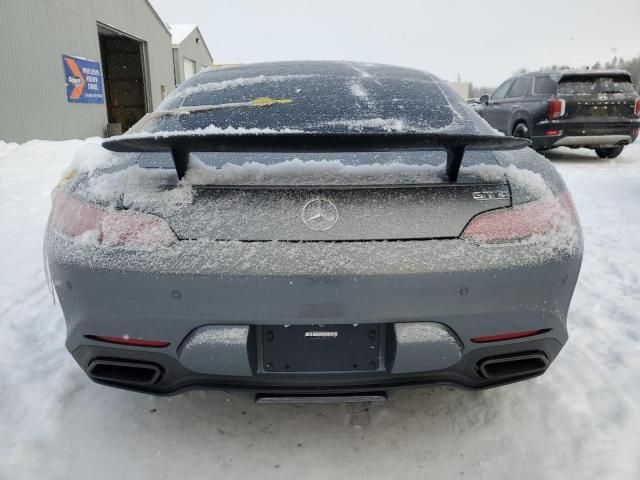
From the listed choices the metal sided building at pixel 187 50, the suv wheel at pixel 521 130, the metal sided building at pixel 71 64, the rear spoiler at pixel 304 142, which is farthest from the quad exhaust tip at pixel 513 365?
the metal sided building at pixel 187 50

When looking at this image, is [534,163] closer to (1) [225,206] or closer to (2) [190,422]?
(1) [225,206]

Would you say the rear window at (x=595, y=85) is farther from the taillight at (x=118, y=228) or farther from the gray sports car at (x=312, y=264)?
the taillight at (x=118, y=228)

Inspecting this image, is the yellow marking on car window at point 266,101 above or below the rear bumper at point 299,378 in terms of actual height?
above

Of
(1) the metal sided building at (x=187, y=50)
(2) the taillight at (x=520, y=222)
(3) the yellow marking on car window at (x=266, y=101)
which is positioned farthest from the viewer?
(1) the metal sided building at (x=187, y=50)

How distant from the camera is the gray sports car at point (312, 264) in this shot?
149 cm

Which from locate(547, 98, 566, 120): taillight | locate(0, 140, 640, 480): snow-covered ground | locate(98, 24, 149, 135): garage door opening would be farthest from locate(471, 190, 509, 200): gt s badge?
locate(98, 24, 149, 135): garage door opening

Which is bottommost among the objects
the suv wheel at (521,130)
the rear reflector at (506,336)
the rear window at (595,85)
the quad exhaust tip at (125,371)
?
the suv wheel at (521,130)

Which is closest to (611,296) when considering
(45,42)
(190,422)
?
(190,422)

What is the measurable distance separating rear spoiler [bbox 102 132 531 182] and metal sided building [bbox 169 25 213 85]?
80.4 ft

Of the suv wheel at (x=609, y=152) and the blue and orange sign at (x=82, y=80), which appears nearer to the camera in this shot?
the suv wheel at (x=609, y=152)

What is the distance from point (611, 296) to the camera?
3236 millimetres

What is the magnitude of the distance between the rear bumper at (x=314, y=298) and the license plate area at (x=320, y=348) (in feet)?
0.09

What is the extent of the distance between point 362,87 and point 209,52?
37060 mm

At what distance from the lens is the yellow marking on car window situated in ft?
7.00
